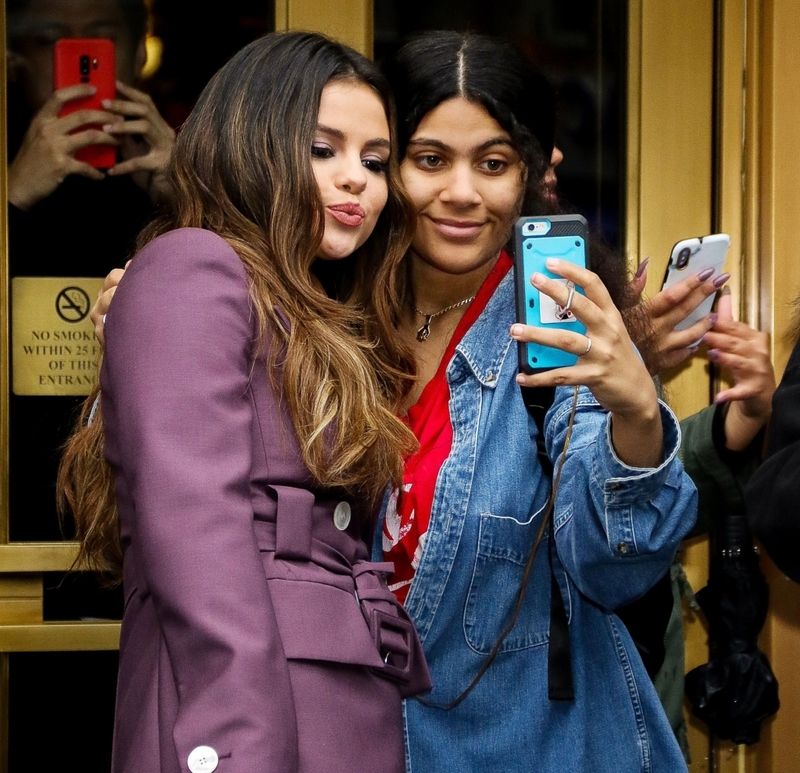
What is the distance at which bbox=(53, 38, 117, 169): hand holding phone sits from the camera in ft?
7.64

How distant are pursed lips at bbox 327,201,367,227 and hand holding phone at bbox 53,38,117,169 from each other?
3.19 ft

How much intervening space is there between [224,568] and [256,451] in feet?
0.61

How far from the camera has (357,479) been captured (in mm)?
1395

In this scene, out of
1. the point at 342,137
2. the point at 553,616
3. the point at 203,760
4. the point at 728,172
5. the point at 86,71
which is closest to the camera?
the point at 203,760

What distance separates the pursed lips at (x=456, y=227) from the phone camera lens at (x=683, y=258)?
559mm

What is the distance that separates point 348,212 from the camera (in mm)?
1562

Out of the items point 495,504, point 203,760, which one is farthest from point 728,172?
point 203,760

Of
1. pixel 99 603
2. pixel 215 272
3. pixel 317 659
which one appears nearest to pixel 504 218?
pixel 215 272

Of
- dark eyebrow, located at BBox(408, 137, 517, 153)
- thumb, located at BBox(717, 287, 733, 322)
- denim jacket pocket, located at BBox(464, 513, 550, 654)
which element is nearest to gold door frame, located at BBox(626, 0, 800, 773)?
thumb, located at BBox(717, 287, 733, 322)

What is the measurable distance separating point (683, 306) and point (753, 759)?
3.27 ft

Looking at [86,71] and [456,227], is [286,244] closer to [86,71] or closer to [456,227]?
[456,227]

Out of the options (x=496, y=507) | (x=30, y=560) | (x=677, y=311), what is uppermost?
(x=677, y=311)

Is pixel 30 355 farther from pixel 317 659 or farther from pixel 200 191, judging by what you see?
pixel 317 659

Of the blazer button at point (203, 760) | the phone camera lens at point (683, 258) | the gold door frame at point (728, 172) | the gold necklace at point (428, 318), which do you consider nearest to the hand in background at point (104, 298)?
the gold necklace at point (428, 318)
